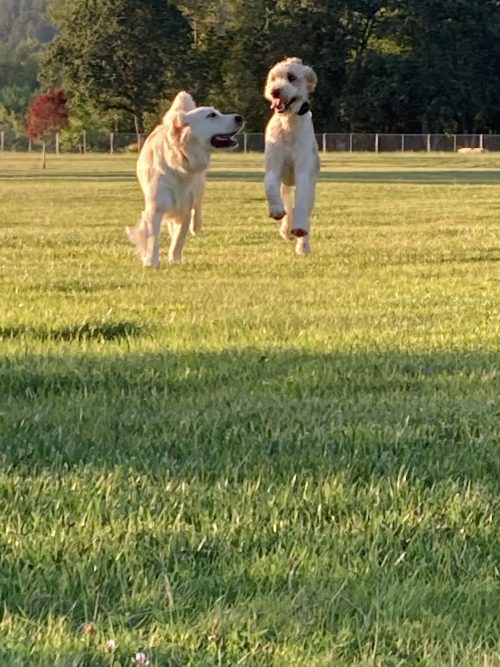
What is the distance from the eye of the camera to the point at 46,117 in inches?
2450

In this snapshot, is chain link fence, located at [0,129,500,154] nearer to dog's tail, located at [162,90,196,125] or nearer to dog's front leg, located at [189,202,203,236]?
dog's front leg, located at [189,202,203,236]

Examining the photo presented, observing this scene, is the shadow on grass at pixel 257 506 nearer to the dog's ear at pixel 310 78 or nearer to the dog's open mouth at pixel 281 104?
the dog's open mouth at pixel 281 104

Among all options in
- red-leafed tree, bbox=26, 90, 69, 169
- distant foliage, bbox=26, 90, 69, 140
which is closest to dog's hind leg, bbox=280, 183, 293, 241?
red-leafed tree, bbox=26, 90, 69, 169

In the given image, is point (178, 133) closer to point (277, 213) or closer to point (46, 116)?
point (277, 213)

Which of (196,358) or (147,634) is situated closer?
(147,634)

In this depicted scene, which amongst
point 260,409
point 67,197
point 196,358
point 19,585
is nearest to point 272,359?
point 196,358

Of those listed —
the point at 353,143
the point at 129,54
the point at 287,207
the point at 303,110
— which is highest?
the point at 129,54

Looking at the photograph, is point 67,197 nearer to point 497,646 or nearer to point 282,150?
point 282,150

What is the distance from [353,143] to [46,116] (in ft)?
74.1

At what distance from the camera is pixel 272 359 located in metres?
5.79

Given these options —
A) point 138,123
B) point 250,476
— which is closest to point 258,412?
point 250,476

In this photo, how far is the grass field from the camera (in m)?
2.61

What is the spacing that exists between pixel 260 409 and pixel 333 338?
178 centimetres

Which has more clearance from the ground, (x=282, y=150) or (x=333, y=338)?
(x=282, y=150)
